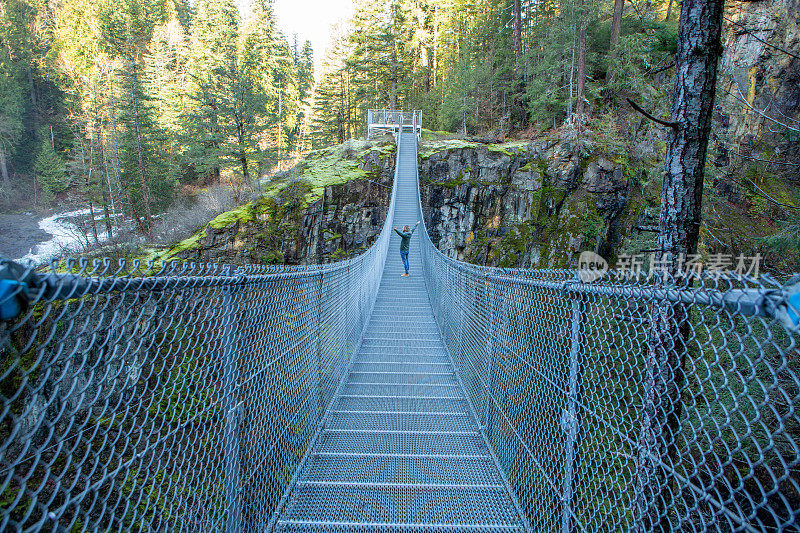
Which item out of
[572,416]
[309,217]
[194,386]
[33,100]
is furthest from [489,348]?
[33,100]

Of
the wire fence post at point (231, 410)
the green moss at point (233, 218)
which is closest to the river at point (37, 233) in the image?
the green moss at point (233, 218)

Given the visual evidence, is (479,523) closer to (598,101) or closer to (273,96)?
(598,101)

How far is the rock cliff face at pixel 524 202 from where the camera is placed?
43.0ft

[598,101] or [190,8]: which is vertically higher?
[190,8]

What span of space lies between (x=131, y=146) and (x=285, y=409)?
1967 cm

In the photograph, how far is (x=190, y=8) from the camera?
3456 centimetres

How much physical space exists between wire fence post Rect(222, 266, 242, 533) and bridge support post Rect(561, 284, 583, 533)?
1621mm

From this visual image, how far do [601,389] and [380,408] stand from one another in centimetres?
224

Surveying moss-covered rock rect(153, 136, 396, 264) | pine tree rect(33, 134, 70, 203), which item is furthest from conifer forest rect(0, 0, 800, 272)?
moss-covered rock rect(153, 136, 396, 264)

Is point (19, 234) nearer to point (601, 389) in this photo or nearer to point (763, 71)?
point (601, 389)

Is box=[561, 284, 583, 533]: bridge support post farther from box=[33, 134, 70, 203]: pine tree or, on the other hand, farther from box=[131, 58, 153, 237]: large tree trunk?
box=[33, 134, 70, 203]: pine tree

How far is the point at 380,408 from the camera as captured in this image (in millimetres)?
3744

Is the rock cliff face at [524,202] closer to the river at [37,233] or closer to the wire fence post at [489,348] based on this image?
the wire fence post at [489,348]

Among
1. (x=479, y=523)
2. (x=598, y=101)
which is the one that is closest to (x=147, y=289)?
(x=479, y=523)
